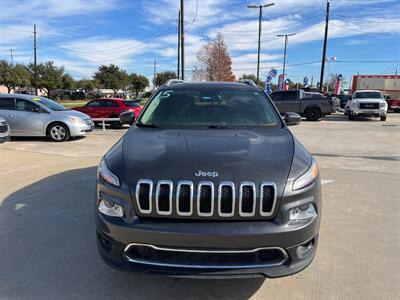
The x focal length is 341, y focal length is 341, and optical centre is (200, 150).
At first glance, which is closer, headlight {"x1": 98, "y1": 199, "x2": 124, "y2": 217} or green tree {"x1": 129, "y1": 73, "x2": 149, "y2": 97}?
headlight {"x1": 98, "y1": 199, "x2": 124, "y2": 217}

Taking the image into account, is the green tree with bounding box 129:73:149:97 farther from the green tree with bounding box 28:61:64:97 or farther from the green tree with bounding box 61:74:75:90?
the green tree with bounding box 28:61:64:97

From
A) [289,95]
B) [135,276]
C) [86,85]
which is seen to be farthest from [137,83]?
[135,276]

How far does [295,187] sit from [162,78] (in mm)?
78884

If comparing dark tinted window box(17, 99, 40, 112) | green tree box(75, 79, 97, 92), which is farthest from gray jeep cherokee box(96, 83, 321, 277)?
green tree box(75, 79, 97, 92)

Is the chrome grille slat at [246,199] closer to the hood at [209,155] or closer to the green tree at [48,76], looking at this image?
the hood at [209,155]

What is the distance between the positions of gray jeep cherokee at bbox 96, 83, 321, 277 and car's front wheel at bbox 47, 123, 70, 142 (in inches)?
369

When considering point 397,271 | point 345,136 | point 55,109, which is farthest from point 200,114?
A: point 345,136

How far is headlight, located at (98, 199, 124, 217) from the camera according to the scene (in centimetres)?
258

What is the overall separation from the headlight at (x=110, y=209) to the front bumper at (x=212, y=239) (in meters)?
0.05

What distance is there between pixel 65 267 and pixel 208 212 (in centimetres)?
170

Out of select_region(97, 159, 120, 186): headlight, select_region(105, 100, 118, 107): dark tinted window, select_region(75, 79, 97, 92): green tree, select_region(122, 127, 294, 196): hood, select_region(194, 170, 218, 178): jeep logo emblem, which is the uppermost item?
select_region(75, 79, 97, 92): green tree

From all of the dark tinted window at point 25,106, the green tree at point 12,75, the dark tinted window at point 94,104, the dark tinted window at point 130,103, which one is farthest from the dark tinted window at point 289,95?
the green tree at point 12,75

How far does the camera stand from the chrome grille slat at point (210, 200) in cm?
243

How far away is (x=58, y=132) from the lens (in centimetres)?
1143
